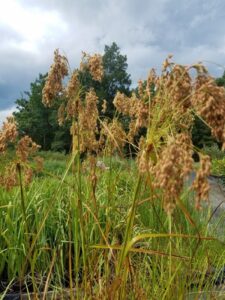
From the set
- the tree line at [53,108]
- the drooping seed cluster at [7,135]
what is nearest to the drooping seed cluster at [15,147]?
the drooping seed cluster at [7,135]

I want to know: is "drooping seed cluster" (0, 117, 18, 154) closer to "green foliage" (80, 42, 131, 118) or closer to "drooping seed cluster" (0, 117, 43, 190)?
"drooping seed cluster" (0, 117, 43, 190)

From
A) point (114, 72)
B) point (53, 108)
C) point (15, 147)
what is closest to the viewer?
point (15, 147)

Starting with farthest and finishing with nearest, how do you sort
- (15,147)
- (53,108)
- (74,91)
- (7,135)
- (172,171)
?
(53,108) → (74,91) → (15,147) → (7,135) → (172,171)

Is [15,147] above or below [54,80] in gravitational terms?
below

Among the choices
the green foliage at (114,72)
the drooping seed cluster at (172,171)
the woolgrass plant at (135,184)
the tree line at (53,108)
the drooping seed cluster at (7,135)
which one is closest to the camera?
the drooping seed cluster at (172,171)

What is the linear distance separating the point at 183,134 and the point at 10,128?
1.00 metres

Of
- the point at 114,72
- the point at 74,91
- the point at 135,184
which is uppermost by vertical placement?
the point at 114,72

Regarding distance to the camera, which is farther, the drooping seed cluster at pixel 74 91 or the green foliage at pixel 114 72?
the green foliage at pixel 114 72

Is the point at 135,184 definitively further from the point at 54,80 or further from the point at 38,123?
the point at 38,123

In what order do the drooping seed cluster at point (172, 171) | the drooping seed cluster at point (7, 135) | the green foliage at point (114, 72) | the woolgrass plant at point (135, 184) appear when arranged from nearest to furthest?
the drooping seed cluster at point (172, 171), the woolgrass plant at point (135, 184), the drooping seed cluster at point (7, 135), the green foliage at point (114, 72)

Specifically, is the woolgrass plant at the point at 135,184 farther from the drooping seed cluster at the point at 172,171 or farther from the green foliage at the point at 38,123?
the green foliage at the point at 38,123

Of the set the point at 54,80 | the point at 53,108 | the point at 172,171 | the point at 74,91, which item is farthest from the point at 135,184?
the point at 53,108

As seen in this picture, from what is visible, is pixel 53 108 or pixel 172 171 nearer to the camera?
pixel 172 171

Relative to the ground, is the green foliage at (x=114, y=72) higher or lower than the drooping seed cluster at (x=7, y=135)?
higher
